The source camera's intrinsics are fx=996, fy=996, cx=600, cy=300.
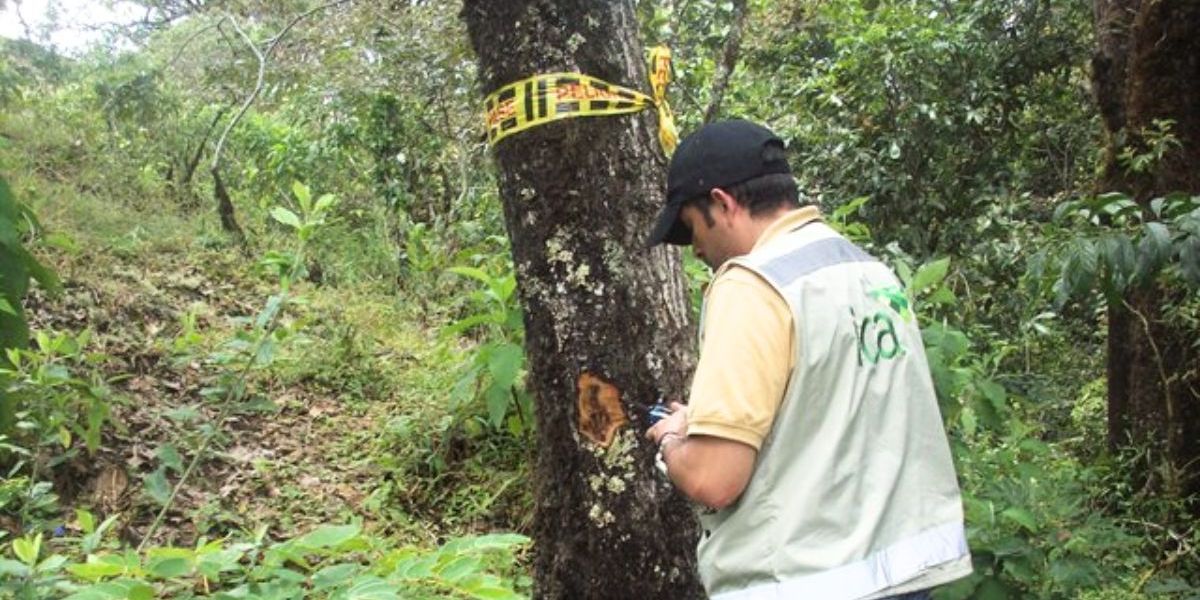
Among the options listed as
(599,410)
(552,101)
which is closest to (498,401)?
(599,410)

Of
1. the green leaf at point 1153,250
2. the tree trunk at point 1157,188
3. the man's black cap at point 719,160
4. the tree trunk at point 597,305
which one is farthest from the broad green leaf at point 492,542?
the tree trunk at point 1157,188

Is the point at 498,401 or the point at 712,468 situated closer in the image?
the point at 712,468

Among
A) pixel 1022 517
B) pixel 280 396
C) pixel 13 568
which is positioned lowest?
pixel 1022 517

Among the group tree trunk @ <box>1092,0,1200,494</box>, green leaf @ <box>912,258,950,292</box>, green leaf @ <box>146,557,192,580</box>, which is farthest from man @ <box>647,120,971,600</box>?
tree trunk @ <box>1092,0,1200,494</box>

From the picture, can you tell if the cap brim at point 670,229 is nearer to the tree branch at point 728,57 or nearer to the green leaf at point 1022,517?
the green leaf at point 1022,517

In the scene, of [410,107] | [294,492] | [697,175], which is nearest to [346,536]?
[697,175]

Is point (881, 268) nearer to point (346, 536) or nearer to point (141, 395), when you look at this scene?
point (346, 536)

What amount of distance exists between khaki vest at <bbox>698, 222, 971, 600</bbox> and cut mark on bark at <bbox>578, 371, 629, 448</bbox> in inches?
24.8

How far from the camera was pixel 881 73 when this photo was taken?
6.84 meters

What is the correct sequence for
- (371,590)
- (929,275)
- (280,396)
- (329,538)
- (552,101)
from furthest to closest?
(280,396)
(929,275)
(552,101)
(329,538)
(371,590)

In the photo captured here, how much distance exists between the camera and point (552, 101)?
8.25 feet

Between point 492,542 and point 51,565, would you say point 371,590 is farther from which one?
point 51,565

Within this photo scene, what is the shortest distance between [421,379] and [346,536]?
3160 mm

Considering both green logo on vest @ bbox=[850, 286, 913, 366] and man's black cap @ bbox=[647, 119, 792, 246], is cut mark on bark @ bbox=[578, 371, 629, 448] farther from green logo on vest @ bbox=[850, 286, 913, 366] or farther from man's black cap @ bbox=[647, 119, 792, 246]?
green logo on vest @ bbox=[850, 286, 913, 366]
